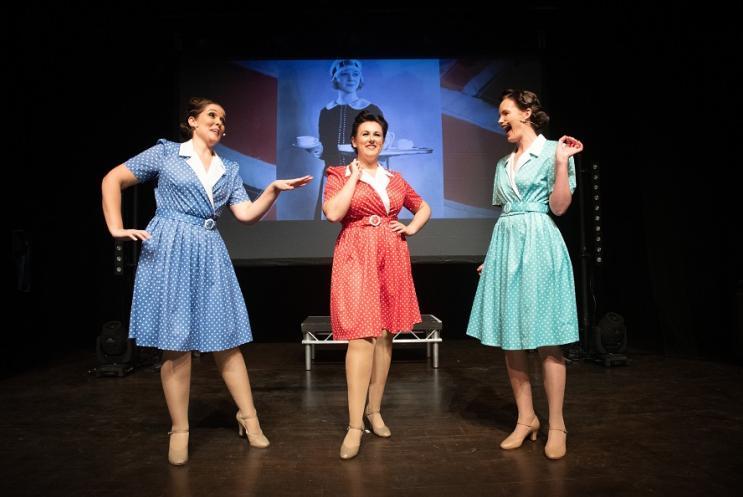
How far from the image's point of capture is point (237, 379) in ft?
8.04

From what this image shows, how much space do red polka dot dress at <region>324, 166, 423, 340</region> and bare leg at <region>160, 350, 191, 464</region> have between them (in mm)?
660

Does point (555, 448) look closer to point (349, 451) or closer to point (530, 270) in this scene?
point (530, 270)

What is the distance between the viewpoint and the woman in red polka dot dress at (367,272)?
7.77ft

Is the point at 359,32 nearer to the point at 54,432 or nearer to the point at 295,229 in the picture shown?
the point at 295,229

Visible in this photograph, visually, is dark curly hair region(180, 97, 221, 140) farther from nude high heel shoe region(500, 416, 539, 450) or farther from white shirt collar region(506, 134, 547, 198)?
nude high heel shoe region(500, 416, 539, 450)

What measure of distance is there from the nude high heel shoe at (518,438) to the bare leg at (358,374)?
2.11ft

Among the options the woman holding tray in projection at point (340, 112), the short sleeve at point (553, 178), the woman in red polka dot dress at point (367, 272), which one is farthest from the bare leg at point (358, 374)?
the woman holding tray in projection at point (340, 112)

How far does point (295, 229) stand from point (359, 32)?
1926 mm

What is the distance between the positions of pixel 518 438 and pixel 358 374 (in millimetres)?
764

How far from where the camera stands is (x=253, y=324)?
546 centimetres

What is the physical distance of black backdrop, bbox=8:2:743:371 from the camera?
14.7 feet

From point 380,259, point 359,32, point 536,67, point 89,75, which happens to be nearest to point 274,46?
point 359,32

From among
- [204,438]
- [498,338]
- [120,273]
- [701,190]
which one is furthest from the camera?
[701,190]

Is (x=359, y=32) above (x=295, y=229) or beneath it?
above
